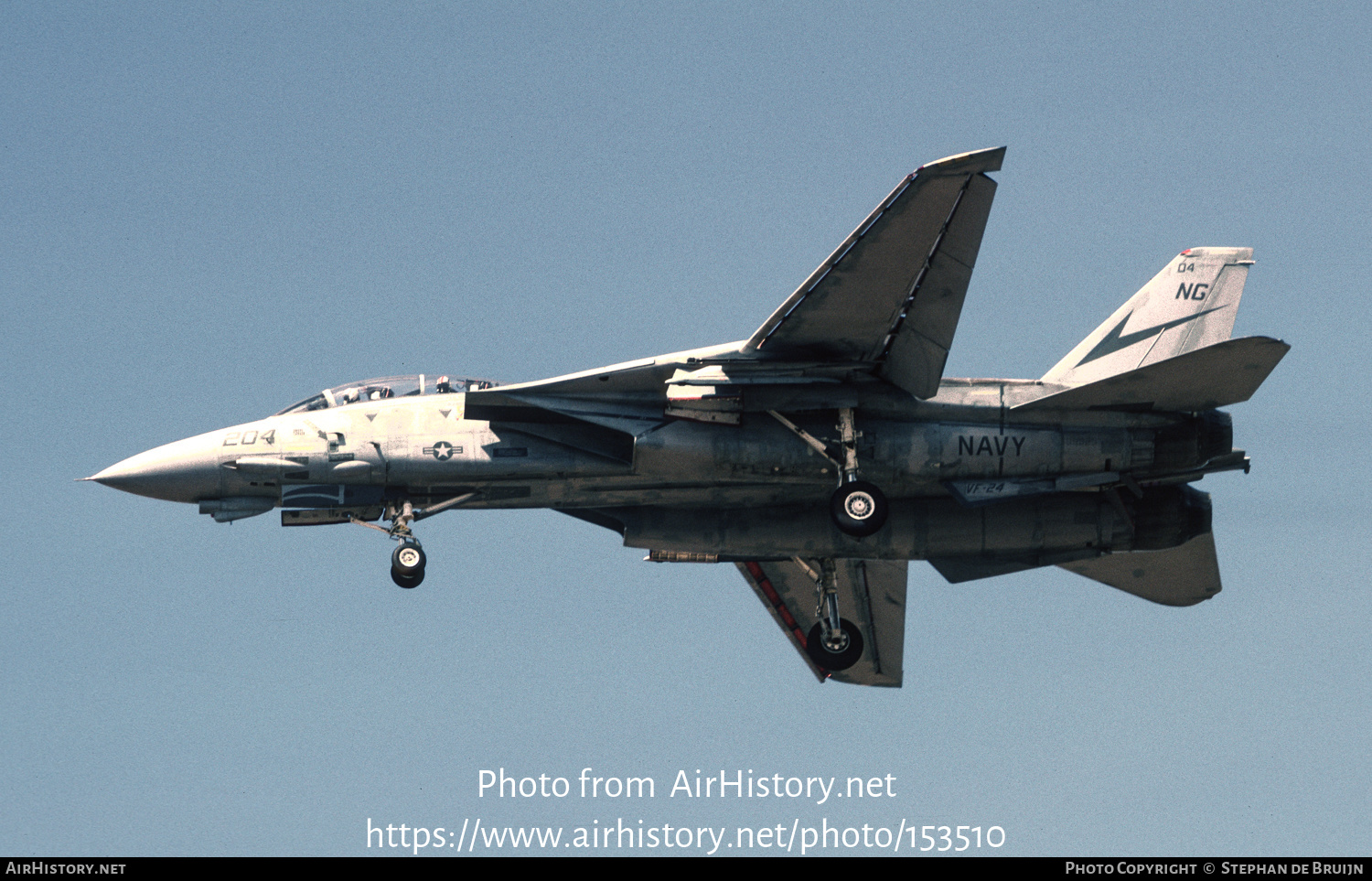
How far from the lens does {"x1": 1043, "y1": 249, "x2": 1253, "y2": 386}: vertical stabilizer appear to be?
120ft

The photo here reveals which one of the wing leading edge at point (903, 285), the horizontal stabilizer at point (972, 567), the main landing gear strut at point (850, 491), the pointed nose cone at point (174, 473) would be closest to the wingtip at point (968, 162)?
the wing leading edge at point (903, 285)

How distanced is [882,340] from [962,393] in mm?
2481

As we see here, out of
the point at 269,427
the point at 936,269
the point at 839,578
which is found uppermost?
the point at 936,269

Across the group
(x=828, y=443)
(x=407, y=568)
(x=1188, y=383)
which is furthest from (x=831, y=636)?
(x=407, y=568)

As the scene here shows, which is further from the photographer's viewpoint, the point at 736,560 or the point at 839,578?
the point at 839,578

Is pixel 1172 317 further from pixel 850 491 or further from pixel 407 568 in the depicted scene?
pixel 407 568

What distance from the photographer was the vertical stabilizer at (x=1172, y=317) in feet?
120

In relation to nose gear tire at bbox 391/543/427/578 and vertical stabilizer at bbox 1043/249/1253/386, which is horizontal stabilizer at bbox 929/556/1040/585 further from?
nose gear tire at bbox 391/543/427/578

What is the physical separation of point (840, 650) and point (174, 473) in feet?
40.6

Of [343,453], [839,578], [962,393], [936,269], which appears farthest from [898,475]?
[343,453]

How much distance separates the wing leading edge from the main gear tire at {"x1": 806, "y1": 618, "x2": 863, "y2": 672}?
19.2ft

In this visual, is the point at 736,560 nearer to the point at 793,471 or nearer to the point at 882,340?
the point at 793,471

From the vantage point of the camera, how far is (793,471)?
3403cm

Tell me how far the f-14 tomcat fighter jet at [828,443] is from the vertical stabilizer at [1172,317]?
1.8 inches
